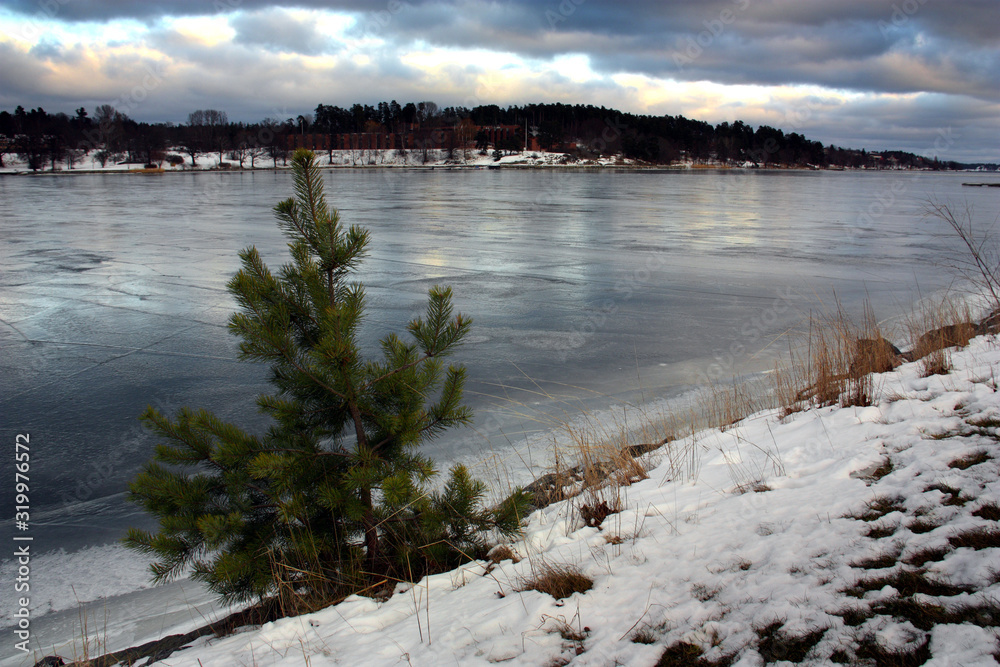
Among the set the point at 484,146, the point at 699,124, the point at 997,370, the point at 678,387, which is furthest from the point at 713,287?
the point at 699,124

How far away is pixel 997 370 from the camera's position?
4.41 m

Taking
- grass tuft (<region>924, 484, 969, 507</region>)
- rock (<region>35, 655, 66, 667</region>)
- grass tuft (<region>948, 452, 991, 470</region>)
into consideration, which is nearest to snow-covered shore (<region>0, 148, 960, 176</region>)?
grass tuft (<region>948, 452, 991, 470</region>)

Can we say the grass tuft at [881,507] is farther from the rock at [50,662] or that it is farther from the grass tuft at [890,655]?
the rock at [50,662]

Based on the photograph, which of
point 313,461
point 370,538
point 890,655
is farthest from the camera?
point 370,538

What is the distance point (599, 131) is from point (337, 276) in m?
144

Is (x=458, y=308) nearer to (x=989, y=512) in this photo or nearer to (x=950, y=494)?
(x=950, y=494)

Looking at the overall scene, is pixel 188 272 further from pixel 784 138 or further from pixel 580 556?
pixel 784 138

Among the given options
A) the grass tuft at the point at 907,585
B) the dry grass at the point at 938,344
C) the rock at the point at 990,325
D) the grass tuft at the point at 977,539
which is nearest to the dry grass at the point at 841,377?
the dry grass at the point at 938,344

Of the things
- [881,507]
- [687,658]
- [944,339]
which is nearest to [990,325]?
[944,339]

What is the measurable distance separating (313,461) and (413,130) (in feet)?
478

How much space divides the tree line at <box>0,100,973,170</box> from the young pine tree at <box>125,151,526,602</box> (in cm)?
9948

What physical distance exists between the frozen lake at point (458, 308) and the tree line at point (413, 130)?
88.0 m

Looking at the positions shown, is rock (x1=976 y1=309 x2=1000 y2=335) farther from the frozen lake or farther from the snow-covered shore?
the snow-covered shore

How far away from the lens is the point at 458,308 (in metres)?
9.05
